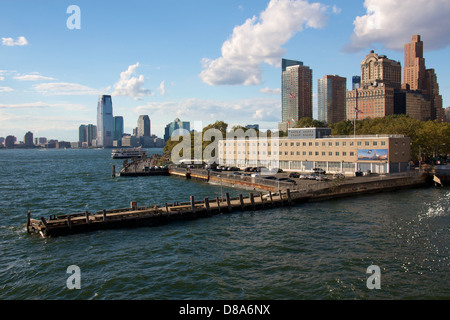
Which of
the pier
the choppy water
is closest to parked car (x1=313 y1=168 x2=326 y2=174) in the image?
the pier

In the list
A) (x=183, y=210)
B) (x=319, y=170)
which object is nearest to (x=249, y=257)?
(x=183, y=210)

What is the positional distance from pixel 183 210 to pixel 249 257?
16323 millimetres

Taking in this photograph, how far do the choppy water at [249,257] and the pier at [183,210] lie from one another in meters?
1.37

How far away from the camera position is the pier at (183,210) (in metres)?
37.1

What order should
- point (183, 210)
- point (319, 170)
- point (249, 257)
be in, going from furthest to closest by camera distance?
point (319, 170) < point (183, 210) < point (249, 257)

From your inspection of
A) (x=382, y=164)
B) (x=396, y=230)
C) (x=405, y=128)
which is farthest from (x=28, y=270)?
(x=405, y=128)

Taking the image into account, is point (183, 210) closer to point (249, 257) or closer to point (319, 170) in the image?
point (249, 257)

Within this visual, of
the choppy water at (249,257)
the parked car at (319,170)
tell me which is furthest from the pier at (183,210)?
the parked car at (319,170)

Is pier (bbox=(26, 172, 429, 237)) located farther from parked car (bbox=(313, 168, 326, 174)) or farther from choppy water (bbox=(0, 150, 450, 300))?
parked car (bbox=(313, 168, 326, 174))

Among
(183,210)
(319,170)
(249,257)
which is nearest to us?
(249,257)

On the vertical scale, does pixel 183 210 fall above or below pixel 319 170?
below

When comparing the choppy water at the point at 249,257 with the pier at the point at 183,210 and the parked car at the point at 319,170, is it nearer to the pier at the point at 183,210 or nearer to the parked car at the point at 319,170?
the pier at the point at 183,210

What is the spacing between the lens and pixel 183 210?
4419 cm

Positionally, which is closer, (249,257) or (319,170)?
(249,257)
